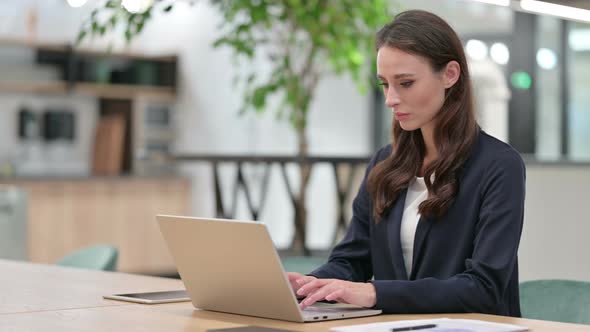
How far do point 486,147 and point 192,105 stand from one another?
290 inches

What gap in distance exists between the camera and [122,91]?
9.35m

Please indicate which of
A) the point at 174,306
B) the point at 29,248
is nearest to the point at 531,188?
the point at 174,306

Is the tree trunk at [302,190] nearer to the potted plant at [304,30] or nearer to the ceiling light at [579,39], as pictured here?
the potted plant at [304,30]

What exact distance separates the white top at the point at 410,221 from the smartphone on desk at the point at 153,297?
0.55 meters

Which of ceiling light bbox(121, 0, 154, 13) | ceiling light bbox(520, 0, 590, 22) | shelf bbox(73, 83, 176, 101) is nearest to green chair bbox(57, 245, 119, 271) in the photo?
ceiling light bbox(121, 0, 154, 13)

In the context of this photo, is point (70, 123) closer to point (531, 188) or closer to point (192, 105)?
point (192, 105)

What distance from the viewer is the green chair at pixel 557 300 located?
240cm

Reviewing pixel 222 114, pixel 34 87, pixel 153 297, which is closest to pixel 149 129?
pixel 222 114

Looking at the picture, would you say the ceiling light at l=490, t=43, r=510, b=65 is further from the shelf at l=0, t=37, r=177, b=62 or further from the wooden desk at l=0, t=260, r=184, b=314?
the wooden desk at l=0, t=260, r=184, b=314

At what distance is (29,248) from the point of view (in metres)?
8.11

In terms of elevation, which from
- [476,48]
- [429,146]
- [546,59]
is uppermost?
[476,48]

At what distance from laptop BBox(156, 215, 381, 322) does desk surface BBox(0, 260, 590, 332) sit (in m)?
0.03

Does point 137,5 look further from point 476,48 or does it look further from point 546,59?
point 476,48

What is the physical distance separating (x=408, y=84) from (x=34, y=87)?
6.97 metres
